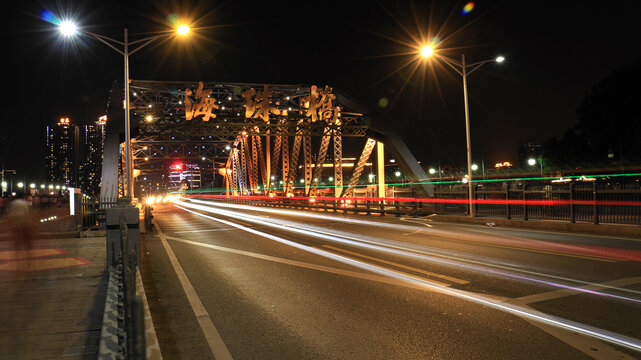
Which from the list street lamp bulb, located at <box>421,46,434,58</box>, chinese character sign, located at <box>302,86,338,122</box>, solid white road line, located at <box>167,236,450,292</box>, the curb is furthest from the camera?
chinese character sign, located at <box>302,86,338,122</box>

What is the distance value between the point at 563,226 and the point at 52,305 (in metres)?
16.2

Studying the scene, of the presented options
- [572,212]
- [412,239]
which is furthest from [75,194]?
[572,212]

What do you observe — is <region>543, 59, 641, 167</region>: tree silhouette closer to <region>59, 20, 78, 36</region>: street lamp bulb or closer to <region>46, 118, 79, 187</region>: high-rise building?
<region>59, 20, 78, 36</region>: street lamp bulb

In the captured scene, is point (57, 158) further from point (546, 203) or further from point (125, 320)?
point (125, 320)

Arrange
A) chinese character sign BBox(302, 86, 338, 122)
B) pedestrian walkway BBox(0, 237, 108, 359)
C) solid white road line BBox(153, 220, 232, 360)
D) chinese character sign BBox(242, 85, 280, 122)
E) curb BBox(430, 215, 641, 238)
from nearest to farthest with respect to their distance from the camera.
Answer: pedestrian walkway BBox(0, 237, 108, 359), solid white road line BBox(153, 220, 232, 360), curb BBox(430, 215, 641, 238), chinese character sign BBox(242, 85, 280, 122), chinese character sign BBox(302, 86, 338, 122)

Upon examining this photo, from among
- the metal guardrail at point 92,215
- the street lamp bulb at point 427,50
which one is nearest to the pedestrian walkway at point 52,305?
the metal guardrail at point 92,215

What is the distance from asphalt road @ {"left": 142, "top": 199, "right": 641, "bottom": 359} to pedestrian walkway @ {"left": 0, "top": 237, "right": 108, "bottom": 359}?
2.76 feet

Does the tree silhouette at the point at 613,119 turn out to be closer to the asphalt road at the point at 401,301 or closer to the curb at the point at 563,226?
the curb at the point at 563,226

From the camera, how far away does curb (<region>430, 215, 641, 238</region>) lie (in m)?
14.0

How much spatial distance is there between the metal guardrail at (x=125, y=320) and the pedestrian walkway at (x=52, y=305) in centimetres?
19

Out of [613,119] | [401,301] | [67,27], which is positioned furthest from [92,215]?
[613,119]

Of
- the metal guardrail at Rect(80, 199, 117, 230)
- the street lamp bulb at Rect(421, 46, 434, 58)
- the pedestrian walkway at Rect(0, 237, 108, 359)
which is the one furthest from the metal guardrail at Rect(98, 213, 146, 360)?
the street lamp bulb at Rect(421, 46, 434, 58)

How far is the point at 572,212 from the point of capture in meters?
16.0

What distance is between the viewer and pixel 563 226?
1582 cm
